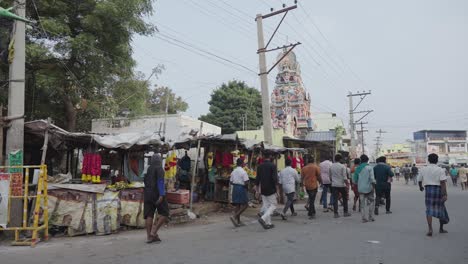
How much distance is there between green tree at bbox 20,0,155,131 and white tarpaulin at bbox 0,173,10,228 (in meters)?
6.22

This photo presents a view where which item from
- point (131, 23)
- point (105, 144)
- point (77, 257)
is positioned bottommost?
point (77, 257)

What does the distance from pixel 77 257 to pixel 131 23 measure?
9.53m

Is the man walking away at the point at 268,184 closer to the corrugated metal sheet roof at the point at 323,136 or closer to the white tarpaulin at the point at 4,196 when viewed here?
the white tarpaulin at the point at 4,196

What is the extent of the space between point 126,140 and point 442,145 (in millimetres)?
87164

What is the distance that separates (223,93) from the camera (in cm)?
4016

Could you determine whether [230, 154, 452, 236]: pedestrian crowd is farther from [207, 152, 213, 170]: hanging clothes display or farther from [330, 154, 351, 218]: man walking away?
[207, 152, 213, 170]: hanging clothes display

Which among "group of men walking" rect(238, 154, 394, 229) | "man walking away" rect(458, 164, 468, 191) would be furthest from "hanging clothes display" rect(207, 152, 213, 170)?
"man walking away" rect(458, 164, 468, 191)

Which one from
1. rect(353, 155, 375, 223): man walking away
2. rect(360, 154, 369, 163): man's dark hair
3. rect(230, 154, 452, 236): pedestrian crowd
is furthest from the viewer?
rect(360, 154, 369, 163): man's dark hair

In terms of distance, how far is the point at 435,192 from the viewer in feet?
25.5

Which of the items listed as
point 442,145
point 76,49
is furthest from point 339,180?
point 442,145

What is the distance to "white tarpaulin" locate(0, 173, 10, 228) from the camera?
24.5 ft

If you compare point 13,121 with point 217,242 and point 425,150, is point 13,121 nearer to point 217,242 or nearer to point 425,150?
point 217,242

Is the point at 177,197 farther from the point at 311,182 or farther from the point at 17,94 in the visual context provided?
the point at 17,94

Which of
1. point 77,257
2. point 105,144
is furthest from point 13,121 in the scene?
point 77,257
